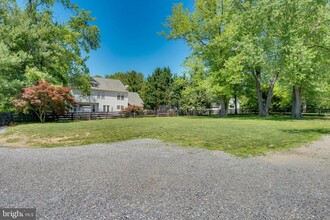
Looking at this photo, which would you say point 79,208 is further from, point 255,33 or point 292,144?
point 255,33

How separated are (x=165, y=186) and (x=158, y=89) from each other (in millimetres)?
41791

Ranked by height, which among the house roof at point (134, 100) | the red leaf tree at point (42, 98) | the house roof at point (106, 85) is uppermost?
the house roof at point (106, 85)

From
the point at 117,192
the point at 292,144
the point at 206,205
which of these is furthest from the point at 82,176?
the point at 292,144

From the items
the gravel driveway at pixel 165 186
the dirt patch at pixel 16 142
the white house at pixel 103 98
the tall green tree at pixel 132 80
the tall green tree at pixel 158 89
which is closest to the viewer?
the gravel driveway at pixel 165 186

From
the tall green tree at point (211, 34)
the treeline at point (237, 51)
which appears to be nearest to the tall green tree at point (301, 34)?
the treeline at point (237, 51)

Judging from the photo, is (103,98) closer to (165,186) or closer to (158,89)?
(158,89)

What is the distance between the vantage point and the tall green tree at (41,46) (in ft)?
67.6

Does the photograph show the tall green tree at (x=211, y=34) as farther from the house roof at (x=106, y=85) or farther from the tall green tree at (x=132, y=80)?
the tall green tree at (x=132, y=80)

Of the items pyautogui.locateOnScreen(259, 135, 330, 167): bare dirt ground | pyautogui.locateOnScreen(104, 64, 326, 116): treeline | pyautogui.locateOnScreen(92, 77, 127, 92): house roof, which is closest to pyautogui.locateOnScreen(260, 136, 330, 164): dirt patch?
pyautogui.locateOnScreen(259, 135, 330, 167): bare dirt ground

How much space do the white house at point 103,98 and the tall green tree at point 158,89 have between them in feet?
16.1

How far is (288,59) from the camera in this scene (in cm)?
1375

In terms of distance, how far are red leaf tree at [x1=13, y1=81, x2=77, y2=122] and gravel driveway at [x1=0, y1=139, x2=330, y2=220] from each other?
13990mm

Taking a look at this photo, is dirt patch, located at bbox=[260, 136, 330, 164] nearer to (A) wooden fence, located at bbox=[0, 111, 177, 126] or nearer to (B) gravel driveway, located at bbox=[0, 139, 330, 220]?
(B) gravel driveway, located at bbox=[0, 139, 330, 220]

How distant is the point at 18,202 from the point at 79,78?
24430mm
